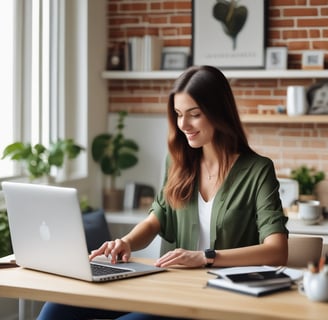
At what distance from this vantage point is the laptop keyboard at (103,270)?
2318mm

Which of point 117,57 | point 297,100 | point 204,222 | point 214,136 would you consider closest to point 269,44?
point 297,100

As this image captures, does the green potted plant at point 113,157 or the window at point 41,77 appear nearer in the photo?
the window at point 41,77

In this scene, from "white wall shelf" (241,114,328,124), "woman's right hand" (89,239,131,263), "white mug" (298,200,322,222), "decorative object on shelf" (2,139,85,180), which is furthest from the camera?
"white wall shelf" (241,114,328,124)

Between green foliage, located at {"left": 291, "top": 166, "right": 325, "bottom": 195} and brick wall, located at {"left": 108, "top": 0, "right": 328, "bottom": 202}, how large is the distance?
0.15m

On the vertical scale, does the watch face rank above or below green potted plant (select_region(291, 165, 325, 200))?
above

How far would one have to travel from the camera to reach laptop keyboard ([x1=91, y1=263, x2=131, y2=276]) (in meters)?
2.32

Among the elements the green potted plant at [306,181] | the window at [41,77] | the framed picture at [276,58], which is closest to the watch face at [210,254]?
the window at [41,77]

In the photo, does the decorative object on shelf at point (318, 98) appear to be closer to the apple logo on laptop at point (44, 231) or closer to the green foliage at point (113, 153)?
the green foliage at point (113, 153)

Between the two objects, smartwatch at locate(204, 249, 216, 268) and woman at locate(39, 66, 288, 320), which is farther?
woman at locate(39, 66, 288, 320)

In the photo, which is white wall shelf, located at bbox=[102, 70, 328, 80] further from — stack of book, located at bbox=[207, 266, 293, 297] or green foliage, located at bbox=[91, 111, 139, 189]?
stack of book, located at bbox=[207, 266, 293, 297]

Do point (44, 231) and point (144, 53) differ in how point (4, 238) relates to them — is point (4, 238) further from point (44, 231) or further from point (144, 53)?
point (144, 53)

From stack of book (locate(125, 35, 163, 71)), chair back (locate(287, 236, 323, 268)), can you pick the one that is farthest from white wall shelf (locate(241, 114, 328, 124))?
chair back (locate(287, 236, 323, 268))

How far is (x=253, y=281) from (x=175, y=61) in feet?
9.69

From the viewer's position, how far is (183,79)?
9.09ft
